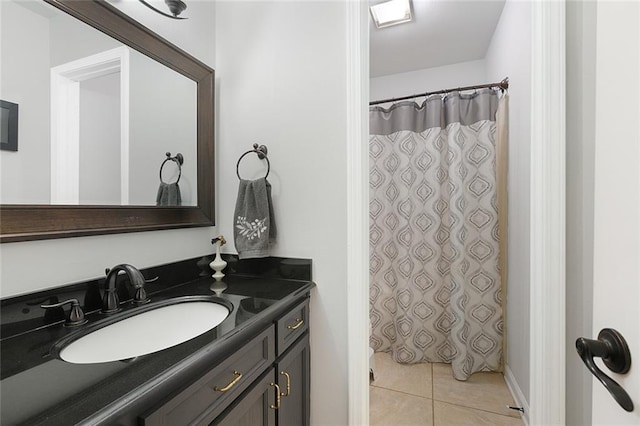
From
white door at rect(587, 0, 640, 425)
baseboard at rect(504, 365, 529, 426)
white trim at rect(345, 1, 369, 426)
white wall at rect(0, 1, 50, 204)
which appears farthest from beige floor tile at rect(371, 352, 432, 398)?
white wall at rect(0, 1, 50, 204)

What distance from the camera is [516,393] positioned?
1762 millimetres

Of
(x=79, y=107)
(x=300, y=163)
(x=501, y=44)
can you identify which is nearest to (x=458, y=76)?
(x=501, y=44)

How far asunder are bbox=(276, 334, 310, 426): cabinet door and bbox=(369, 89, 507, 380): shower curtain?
1230mm

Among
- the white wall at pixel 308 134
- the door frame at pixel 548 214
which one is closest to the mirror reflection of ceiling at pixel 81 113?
the white wall at pixel 308 134

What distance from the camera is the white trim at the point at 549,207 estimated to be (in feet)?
3.40

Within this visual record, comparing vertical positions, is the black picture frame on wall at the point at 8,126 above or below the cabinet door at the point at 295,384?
above

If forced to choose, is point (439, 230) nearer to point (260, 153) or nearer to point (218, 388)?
point (260, 153)

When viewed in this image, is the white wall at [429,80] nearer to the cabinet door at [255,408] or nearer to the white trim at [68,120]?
the white trim at [68,120]

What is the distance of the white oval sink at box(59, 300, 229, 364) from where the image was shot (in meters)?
0.77

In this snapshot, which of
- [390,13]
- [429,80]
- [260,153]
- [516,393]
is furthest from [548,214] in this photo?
[429,80]

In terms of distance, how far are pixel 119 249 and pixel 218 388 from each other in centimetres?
66

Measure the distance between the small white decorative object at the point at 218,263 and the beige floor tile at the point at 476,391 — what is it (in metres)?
1.57

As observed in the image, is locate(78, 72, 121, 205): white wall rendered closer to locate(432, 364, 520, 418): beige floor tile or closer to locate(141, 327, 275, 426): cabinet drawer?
locate(141, 327, 275, 426): cabinet drawer

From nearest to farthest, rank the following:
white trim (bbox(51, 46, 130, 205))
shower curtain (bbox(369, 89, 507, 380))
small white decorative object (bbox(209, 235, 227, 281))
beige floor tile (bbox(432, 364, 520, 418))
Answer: white trim (bbox(51, 46, 130, 205)) < small white decorative object (bbox(209, 235, 227, 281)) < beige floor tile (bbox(432, 364, 520, 418)) < shower curtain (bbox(369, 89, 507, 380))
